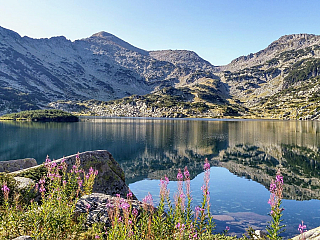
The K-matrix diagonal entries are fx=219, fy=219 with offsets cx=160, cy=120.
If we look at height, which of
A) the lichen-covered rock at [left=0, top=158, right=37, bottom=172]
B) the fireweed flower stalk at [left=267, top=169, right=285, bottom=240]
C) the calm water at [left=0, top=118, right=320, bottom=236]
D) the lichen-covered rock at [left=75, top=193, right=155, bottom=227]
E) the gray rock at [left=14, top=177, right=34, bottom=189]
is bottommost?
the calm water at [left=0, top=118, right=320, bottom=236]

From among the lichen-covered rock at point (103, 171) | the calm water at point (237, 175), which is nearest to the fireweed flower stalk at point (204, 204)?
the lichen-covered rock at point (103, 171)

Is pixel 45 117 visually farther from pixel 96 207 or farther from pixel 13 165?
pixel 96 207

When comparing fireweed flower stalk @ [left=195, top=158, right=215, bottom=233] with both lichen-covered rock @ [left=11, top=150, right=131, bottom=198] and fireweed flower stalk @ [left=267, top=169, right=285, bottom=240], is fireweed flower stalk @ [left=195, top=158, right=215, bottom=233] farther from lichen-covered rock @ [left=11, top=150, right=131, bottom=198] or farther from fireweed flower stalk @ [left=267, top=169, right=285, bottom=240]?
lichen-covered rock @ [left=11, top=150, right=131, bottom=198]

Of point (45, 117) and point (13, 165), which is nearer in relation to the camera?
point (13, 165)

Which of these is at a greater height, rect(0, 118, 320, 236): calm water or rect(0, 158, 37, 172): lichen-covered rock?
rect(0, 158, 37, 172): lichen-covered rock

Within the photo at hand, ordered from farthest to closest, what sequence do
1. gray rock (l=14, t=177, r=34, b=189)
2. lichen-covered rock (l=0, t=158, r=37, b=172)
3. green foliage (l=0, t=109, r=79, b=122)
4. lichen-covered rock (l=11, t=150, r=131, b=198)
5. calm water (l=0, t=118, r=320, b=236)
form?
green foliage (l=0, t=109, r=79, b=122) → calm water (l=0, t=118, r=320, b=236) → lichen-covered rock (l=0, t=158, r=37, b=172) → lichen-covered rock (l=11, t=150, r=131, b=198) → gray rock (l=14, t=177, r=34, b=189)

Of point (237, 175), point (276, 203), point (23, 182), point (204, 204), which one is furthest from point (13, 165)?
point (237, 175)

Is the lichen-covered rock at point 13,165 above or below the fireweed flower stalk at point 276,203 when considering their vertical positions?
below

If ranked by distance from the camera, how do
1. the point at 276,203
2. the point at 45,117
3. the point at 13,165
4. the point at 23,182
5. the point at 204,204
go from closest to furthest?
the point at 276,203
the point at 204,204
the point at 23,182
the point at 13,165
the point at 45,117

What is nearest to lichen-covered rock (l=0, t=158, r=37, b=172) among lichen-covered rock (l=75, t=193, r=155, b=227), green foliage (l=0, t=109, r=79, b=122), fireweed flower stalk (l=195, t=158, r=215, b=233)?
lichen-covered rock (l=75, t=193, r=155, b=227)

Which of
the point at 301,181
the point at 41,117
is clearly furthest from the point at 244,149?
the point at 41,117

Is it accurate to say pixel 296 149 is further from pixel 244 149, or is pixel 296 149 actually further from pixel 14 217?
pixel 14 217

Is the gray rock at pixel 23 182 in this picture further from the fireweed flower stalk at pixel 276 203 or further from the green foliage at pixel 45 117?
the green foliage at pixel 45 117

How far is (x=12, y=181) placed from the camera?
1182cm
